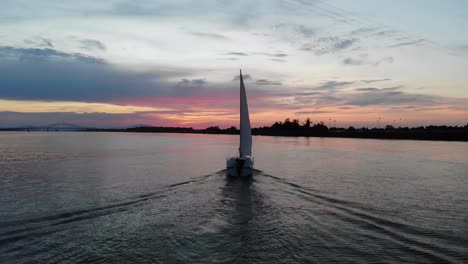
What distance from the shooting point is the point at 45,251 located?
1362cm

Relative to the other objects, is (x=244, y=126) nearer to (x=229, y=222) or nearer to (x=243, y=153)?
(x=243, y=153)

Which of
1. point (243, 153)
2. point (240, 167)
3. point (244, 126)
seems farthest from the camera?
point (243, 153)

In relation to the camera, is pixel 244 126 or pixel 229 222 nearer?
pixel 229 222

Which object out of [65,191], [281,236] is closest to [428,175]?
[281,236]

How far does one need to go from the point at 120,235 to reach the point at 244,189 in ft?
49.8

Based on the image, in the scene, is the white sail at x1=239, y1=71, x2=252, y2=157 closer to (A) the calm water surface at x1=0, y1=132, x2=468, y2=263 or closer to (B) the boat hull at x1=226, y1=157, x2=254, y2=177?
(B) the boat hull at x1=226, y1=157, x2=254, y2=177

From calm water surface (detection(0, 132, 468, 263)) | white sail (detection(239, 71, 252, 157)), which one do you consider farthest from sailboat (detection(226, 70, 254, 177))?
calm water surface (detection(0, 132, 468, 263))

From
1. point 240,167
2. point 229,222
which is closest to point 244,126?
point 240,167

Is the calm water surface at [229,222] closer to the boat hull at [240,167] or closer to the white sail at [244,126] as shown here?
the boat hull at [240,167]

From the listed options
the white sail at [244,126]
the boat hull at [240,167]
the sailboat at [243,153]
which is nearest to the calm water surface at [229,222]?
the boat hull at [240,167]

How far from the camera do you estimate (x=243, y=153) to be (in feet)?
127

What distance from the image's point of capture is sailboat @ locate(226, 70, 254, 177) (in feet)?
116

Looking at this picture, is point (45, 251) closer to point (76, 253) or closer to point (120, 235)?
point (76, 253)

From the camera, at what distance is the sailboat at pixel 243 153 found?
3522cm
